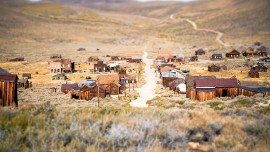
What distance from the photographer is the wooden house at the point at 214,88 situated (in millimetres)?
36938

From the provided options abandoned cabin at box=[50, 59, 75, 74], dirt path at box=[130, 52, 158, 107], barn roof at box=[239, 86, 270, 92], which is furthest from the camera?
abandoned cabin at box=[50, 59, 75, 74]

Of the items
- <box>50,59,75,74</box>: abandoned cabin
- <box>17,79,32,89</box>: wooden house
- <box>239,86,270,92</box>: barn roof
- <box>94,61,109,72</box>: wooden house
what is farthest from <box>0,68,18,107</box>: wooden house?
<box>94,61,109,72</box>: wooden house

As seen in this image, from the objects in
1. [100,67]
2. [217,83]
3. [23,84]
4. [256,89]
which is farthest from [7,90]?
[100,67]

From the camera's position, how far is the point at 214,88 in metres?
37.4

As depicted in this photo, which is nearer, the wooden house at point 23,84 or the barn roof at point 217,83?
the barn roof at point 217,83

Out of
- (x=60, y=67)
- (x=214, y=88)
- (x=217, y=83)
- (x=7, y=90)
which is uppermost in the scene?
(x=60, y=67)

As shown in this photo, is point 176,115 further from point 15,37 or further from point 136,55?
point 15,37

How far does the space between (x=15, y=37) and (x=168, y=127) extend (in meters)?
148

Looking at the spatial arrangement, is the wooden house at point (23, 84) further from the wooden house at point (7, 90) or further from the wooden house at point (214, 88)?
the wooden house at point (214, 88)

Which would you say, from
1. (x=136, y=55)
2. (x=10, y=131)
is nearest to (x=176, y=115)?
(x=10, y=131)

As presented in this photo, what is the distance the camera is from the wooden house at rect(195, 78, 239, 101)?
121 ft

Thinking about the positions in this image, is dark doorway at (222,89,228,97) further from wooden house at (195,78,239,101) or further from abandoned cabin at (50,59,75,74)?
abandoned cabin at (50,59,75,74)

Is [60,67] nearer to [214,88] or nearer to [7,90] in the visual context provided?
[214,88]

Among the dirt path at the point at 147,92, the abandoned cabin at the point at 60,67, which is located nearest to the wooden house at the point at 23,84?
the dirt path at the point at 147,92
